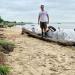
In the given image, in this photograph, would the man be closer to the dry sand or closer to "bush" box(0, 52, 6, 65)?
the dry sand

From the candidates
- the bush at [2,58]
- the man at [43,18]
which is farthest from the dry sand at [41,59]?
the man at [43,18]

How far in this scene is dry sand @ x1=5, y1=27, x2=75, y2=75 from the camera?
1064 cm

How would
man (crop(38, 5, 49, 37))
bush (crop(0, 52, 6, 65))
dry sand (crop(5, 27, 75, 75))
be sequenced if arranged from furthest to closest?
man (crop(38, 5, 49, 37)) → bush (crop(0, 52, 6, 65)) → dry sand (crop(5, 27, 75, 75))

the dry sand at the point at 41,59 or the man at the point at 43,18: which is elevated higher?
the man at the point at 43,18

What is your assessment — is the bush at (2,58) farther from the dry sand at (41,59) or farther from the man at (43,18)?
the man at (43,18)

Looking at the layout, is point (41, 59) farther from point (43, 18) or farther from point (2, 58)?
point (43, 18)

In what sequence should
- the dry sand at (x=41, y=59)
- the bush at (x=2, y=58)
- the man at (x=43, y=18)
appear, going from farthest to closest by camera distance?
the man at (x=43, y=18) → the bush at (x=2, y=58) → the dry sand at (x=41, y=59)

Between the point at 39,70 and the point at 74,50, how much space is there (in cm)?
375

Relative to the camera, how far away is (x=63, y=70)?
10883 mm

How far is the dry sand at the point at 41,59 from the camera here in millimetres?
10641

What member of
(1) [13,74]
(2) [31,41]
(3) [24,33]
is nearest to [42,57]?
(1) [13,74]

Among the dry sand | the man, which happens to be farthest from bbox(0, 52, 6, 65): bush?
the man

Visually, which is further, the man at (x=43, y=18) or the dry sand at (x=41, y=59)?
the man at (x=43, y=18)

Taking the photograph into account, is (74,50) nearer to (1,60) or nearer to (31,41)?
(31,41)
